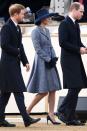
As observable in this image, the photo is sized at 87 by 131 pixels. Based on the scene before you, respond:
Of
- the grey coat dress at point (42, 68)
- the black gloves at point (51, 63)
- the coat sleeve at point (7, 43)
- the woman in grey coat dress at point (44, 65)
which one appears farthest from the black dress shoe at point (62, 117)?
the coat sleeve at point (7, 43)

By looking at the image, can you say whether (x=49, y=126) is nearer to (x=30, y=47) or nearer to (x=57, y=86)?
(x=57, y=86)

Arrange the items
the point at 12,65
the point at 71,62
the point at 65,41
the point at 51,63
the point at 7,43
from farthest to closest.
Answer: the point at 51,63, the point at 71,62, the point at 65,41, the point at 12,65, the point at 7,43

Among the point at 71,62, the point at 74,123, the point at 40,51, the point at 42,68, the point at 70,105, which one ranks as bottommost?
the point at 74,123

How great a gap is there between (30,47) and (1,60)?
2.98 m

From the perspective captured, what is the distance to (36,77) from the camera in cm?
1044

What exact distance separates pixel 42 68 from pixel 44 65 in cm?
6

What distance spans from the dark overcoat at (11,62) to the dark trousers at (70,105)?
651 mm

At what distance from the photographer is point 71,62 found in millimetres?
10094

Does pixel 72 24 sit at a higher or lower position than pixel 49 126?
higher

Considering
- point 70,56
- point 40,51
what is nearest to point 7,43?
point 40,51

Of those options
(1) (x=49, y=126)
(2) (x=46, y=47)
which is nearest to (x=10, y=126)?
(1) (x=49, y=126)

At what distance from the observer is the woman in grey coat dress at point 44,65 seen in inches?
402

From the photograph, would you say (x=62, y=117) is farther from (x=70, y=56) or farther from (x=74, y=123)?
(x=70, y=56)

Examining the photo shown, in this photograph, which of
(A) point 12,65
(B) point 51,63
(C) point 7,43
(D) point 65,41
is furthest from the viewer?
(B) point 51,63
